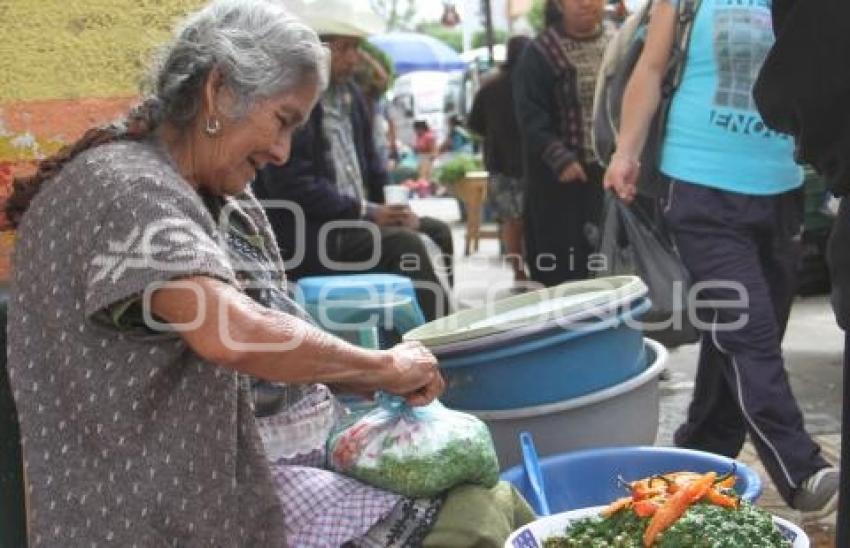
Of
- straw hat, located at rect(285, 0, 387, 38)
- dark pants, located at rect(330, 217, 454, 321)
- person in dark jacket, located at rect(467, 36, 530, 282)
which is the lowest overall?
person in dark jacket, located at rect(467, 36, 530, 282)

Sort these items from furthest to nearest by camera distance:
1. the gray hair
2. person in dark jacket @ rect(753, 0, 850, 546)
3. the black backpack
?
the black backpack
the gray hair
person in dark jacket @ rect(753, 0, 850, 546)

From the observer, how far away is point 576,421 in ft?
8.71

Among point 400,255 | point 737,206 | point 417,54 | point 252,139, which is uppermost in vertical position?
point 252,139

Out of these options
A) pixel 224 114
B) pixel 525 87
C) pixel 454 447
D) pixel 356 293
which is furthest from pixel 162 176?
pixel 525 87

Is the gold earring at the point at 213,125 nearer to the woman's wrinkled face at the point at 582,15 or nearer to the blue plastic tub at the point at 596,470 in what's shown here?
the blue plastic tub at the point at 596,470

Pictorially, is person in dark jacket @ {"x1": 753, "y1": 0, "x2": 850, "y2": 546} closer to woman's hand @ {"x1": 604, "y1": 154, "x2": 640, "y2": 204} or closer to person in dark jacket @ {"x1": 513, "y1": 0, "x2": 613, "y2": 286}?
woman's hand @ {"x1": 604, "y1": 154, "x2": 640, "y2": 204}

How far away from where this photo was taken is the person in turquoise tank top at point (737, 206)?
2.96 metres

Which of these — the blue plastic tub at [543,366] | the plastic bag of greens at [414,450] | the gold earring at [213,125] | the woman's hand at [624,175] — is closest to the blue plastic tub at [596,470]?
the blue plastic tub at [543,366]

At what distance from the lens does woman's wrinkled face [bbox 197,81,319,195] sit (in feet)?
6.55

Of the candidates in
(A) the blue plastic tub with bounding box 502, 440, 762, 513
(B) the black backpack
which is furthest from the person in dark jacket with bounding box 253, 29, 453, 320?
(A) the blue plastic tub with bounding box 502, 440, 762, 513

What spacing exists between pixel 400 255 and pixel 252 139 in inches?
96.5

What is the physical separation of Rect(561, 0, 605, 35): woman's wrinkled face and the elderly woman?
352 cm

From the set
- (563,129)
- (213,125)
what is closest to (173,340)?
(213,125)

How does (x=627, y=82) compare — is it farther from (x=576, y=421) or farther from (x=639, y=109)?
(x=576, y=421)
